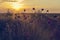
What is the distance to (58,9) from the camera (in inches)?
A: 64.3

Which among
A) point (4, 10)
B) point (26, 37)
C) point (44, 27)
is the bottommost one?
point (26, 37)

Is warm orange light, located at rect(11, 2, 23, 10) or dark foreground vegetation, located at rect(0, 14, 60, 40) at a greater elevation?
warm orange light, located at rect(11, 2, 23, 10)

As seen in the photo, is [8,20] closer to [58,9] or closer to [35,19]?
[35,19]

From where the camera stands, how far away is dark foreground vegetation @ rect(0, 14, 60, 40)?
5.41ft

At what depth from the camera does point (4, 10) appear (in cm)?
166

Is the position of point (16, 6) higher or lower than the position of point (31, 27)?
higher

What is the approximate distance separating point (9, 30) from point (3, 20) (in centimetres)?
11

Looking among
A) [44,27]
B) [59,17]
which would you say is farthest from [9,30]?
[59,17]

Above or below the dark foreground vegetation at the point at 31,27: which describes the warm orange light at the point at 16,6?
above

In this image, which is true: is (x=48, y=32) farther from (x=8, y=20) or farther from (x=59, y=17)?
(x=8, y=20)

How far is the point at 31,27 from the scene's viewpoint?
1.68 m

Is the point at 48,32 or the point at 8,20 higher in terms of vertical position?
the point at 8,20

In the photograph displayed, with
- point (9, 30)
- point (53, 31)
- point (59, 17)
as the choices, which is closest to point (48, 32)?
point (53, 31)

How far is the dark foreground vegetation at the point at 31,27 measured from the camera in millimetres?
1650
